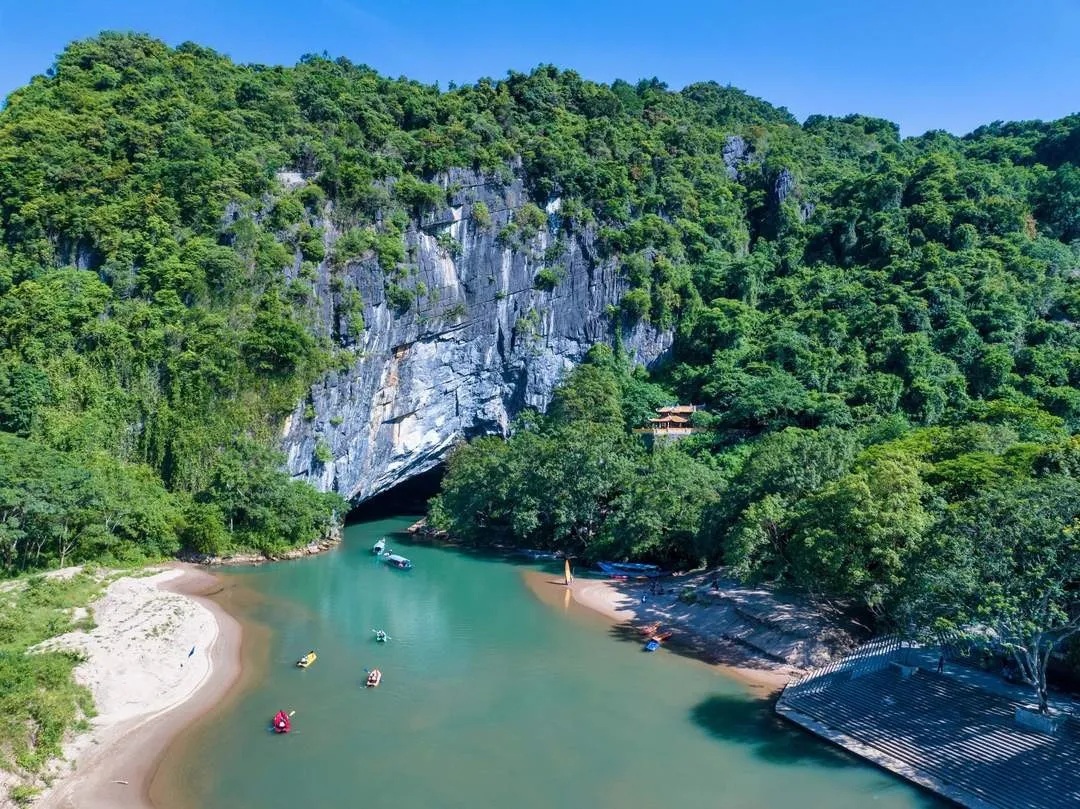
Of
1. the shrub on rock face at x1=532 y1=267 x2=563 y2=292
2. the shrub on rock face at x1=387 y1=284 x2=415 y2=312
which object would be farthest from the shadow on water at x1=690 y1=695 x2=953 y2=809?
the shrub on rock face at x1=532 y1=267 x2=563 y2=292

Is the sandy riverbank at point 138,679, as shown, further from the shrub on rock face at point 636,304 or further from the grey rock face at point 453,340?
Result: the shrub on rock face at point 636,304

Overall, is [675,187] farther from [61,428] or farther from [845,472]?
[61,428]

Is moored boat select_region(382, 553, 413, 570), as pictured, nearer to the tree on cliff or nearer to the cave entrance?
the cave entrance

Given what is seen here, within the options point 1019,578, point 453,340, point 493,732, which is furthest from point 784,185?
point 493,732

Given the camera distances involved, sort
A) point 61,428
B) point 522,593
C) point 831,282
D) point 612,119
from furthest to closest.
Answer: point 612,119
point 831,282
point 61,428
point 522,593

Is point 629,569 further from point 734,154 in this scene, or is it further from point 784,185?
point 734,154

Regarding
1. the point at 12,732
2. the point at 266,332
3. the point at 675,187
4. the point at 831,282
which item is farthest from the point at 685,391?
the point at 12,732
